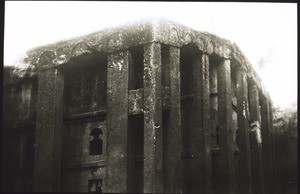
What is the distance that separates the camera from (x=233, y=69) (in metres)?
13.8

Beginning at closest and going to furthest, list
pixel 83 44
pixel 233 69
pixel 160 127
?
pixel 160 127 < pixel 83 44 < pixel 233 69

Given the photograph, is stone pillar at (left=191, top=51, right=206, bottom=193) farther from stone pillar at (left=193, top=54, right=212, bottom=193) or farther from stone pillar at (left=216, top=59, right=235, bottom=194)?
stone pillar at (left=216, top=59, right=235, bottom=194)

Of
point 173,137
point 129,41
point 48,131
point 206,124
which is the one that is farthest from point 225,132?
point 48,131

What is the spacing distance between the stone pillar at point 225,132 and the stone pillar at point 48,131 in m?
4.45

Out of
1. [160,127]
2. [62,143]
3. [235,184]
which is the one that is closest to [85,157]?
[62,143]

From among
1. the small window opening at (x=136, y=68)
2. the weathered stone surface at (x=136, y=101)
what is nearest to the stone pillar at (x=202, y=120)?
the small window opening at (x=136, y=68)

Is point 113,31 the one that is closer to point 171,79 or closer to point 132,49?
point 132,49

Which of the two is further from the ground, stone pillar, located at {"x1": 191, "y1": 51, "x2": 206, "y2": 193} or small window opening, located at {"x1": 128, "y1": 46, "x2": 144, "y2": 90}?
small window opening, located at {"x1": 128, "y1": 46, "x2": 144, "y2": 90}

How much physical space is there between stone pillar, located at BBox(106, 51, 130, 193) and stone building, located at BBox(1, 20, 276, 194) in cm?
2

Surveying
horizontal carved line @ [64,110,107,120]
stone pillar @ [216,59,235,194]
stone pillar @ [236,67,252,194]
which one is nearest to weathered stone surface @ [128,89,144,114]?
horizontal carved line @ [64,110,107,120]

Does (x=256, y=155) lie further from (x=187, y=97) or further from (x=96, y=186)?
(x=96, y=186)

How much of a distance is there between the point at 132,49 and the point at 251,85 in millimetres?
6364

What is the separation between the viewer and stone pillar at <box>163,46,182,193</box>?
9547mm

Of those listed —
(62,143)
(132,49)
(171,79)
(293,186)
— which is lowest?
(293,186)
